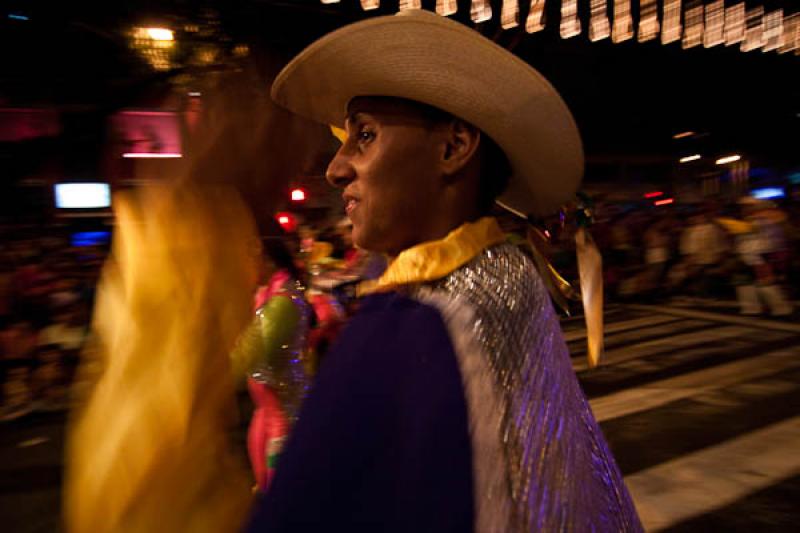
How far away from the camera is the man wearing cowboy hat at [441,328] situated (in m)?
0.84

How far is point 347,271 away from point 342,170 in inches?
156

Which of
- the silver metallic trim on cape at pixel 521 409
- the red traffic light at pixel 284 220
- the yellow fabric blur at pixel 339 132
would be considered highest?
the yellow fabric blur at pixel 339 132

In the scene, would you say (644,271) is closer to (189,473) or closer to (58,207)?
(189,473)

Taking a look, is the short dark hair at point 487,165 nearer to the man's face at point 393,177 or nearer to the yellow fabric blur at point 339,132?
the man's face at point 393,177

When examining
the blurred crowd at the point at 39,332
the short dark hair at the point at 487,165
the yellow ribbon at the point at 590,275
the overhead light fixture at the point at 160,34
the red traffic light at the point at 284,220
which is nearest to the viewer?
the short dark hair at the point at 487,165

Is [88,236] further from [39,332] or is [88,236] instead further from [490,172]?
[490,172]

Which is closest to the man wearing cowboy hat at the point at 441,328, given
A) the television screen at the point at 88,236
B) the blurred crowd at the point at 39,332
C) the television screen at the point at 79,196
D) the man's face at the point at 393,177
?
the man's face at the point at 393,177

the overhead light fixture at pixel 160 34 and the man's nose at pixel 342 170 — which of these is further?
the overhead light fixture at pixel 160 34

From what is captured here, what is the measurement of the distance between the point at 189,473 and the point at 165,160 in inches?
30.5

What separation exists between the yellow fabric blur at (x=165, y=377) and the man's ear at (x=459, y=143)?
0.61 m

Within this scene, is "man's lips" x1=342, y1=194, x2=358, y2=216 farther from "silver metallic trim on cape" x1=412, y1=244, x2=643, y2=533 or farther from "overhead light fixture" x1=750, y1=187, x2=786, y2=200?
"overhead light fixture" x1=750, y1=187, x2=786, y2=200

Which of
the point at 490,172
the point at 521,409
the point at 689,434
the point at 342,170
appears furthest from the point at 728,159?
the point at 521,409

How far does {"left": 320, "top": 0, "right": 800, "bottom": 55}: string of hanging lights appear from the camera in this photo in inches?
304

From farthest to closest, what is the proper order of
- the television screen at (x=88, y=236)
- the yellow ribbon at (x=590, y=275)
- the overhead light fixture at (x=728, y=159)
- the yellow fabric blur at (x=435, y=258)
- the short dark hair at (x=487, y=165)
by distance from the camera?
the overhead light fixture at (x=728, y=159)
the television screen at (x=88, y=236)
the yellow ribbon at (x=590, y=275)
the short dark hair at (x=487, y=165)
the yellow fabric blur at (x=435, y=258)
